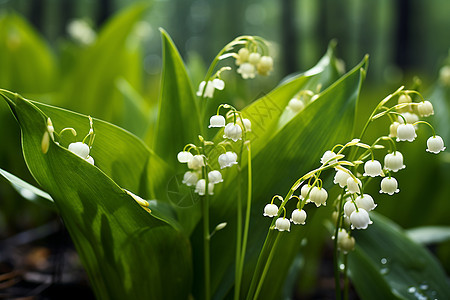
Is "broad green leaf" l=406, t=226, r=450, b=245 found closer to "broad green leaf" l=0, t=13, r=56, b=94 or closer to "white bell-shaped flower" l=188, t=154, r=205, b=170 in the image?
"white bell-shaped flower" l=188, t=154, r=205, b=170

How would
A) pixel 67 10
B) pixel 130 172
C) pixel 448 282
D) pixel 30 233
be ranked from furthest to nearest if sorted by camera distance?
pixel 67 10 → pixel 30 233 → pixel 448 282 → pixel 130 172

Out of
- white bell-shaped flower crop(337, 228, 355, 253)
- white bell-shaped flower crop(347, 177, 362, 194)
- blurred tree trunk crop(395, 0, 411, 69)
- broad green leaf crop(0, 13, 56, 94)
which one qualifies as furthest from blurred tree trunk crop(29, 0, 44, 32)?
white bell-shaped flower crop(347, 177, 362, 194)

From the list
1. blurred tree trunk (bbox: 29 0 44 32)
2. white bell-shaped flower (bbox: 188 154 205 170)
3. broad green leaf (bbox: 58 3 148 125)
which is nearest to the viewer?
white bell-shaped flower (bbox: 188 154 205 170)

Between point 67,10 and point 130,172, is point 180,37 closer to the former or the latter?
point 67,10

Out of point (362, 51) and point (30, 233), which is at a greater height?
point (30, 233)

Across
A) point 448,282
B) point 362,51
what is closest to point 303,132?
point 448,282

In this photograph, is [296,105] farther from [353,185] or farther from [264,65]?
[353,185]
